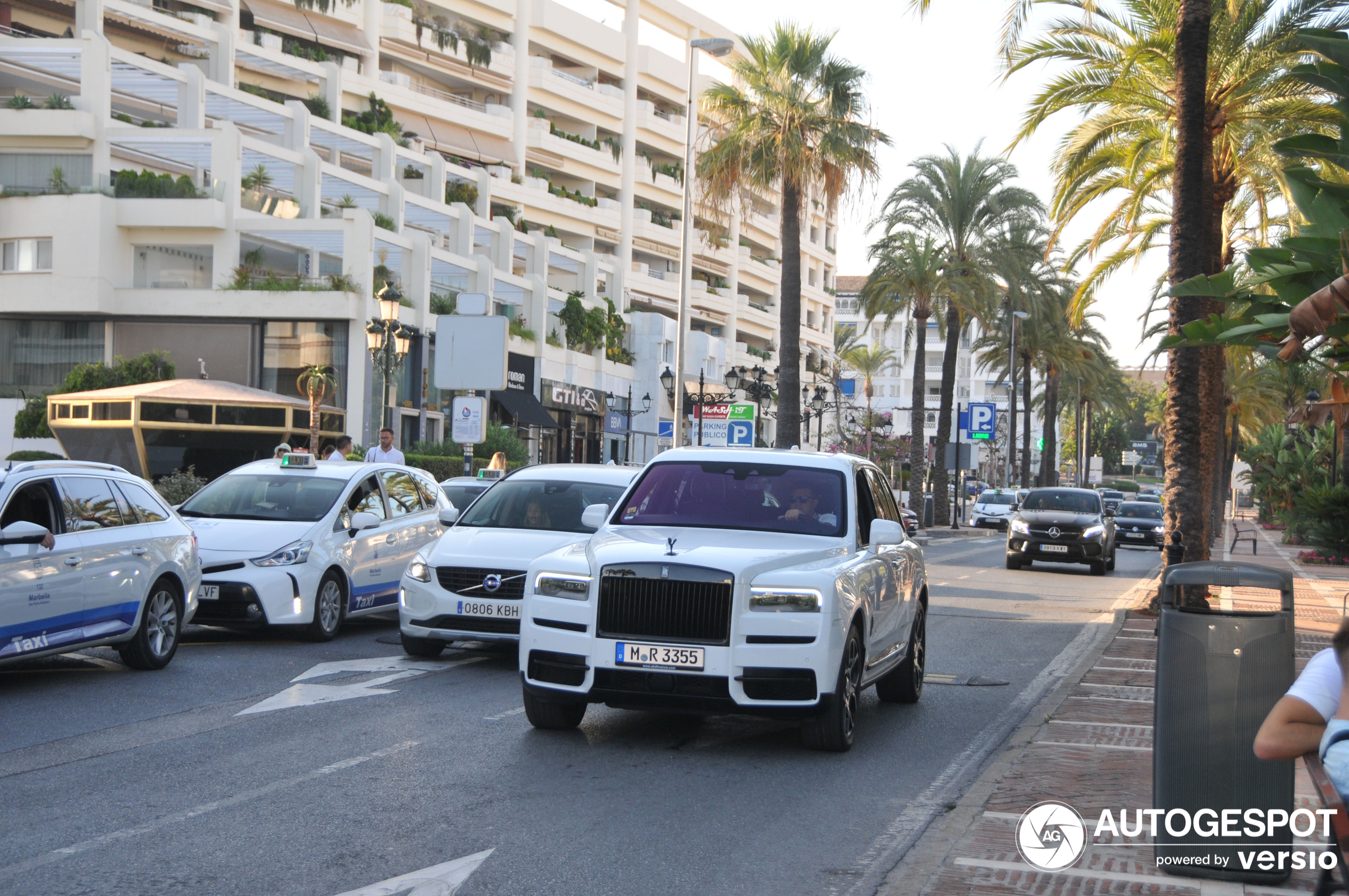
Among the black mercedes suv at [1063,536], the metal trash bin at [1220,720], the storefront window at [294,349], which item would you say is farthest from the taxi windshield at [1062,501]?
the metal trash bin at [1220,720]

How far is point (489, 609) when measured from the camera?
11.6 meters

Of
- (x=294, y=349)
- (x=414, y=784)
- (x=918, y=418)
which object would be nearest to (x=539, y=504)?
(x=414, y=784)

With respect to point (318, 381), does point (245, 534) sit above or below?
below

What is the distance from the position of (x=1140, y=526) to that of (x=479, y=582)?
114ft

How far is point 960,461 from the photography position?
59812 mm

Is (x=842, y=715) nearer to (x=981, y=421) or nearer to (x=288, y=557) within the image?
(x=288, y=557)

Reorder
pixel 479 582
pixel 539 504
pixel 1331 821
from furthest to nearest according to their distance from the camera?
pixel 539 504 < pixel 479 582 < pixel 1331 821

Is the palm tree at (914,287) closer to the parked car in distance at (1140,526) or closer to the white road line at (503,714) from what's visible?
the parked car in distance at (1140,526)

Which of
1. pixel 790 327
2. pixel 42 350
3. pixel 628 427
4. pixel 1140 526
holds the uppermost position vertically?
pixel 790 327

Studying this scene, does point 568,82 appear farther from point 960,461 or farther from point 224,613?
point 224,613

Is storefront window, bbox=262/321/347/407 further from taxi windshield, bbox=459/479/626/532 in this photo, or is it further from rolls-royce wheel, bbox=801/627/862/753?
rolls-royce wheel, bbox=801/627/862/753

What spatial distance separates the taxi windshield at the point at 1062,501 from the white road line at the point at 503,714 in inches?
867

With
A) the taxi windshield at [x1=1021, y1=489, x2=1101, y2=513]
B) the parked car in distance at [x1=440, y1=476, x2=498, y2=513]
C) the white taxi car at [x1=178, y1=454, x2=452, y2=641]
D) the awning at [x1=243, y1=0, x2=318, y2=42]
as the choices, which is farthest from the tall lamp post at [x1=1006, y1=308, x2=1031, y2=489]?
the white taxi car at [x1=178, y1=454, x2=452, y2=641]

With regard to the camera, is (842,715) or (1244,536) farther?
(1244,536)
